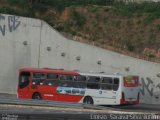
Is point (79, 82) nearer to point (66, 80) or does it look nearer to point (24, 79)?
point (66, 80)

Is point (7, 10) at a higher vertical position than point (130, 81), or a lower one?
higher

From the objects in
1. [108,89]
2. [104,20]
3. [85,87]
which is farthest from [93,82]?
[104,20]

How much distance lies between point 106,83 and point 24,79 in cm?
674

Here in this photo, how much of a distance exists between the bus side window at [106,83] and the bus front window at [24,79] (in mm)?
6051

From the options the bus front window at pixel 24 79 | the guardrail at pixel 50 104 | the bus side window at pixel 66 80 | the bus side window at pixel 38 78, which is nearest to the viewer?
the guardrail at pixel 50 104

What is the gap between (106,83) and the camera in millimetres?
42969

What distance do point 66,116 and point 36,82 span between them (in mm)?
23695

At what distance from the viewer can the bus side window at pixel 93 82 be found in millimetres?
43156

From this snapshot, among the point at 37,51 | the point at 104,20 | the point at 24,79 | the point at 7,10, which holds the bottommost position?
the point at 24,79

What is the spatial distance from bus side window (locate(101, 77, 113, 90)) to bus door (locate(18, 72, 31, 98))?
5.96 m

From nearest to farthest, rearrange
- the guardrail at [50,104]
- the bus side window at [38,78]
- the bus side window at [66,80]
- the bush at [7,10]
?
1. the guardrail at [50,104]
2. the bus side window at [66,80]
3. the bus side window at [38,78]
4. the bush at [7,10]

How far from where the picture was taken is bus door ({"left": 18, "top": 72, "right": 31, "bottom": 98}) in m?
45.6

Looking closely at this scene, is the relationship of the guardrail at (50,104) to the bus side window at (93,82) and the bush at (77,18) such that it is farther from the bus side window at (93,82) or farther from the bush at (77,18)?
the bush at (77,18)

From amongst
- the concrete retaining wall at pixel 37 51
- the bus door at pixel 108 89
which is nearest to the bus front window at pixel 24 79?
the bus door at pixel 108 89
